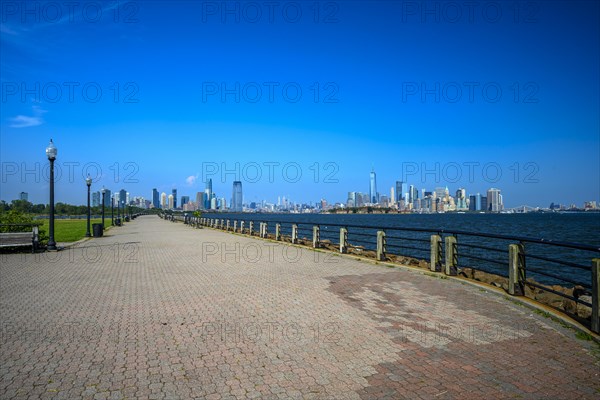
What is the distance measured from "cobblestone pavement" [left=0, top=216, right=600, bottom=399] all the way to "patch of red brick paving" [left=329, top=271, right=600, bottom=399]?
0.8 inches

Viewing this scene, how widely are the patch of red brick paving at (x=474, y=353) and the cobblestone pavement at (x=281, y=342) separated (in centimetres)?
2

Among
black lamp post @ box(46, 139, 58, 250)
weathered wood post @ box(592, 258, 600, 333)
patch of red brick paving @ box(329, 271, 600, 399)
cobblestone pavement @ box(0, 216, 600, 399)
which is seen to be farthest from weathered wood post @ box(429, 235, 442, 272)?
black lamp post @ box(46, 139, 58, 250)

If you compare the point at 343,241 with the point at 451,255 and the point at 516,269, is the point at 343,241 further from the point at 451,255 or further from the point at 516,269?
the point at 516,269

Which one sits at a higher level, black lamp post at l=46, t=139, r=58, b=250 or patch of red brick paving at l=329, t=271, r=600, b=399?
black lamp post at l=46, t=139, r=58, b=250

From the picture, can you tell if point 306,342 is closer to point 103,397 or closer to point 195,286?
point 103,397

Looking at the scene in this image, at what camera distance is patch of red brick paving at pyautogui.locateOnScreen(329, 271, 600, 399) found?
4.03m

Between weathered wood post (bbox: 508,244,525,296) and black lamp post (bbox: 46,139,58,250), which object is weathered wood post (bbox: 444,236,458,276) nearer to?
weathered wood post (bbox: 508,244,525,296)

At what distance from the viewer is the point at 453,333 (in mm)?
5746

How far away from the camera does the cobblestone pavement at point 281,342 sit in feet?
13.4

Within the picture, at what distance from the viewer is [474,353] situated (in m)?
4.99

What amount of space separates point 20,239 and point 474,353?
17.6 metres

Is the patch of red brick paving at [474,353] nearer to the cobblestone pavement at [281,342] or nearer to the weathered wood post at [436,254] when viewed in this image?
the cobblestone pavement at [281,342]

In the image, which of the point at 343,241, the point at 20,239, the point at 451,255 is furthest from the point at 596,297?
the point at 20,239

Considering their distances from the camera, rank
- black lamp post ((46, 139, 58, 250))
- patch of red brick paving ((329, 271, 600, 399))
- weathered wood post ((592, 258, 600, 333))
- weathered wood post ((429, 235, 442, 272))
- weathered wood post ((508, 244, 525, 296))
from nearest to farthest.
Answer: patch of red brick paving ((329, 271, 600, 399)) < weathered wood post ((592, 258, 600, 333)) < weathered wood post ((508, 244, 525, 296)) < weathered wood post ((429, 235, 442, 272)) < black lamp post ((46, 139, 58, 250))
